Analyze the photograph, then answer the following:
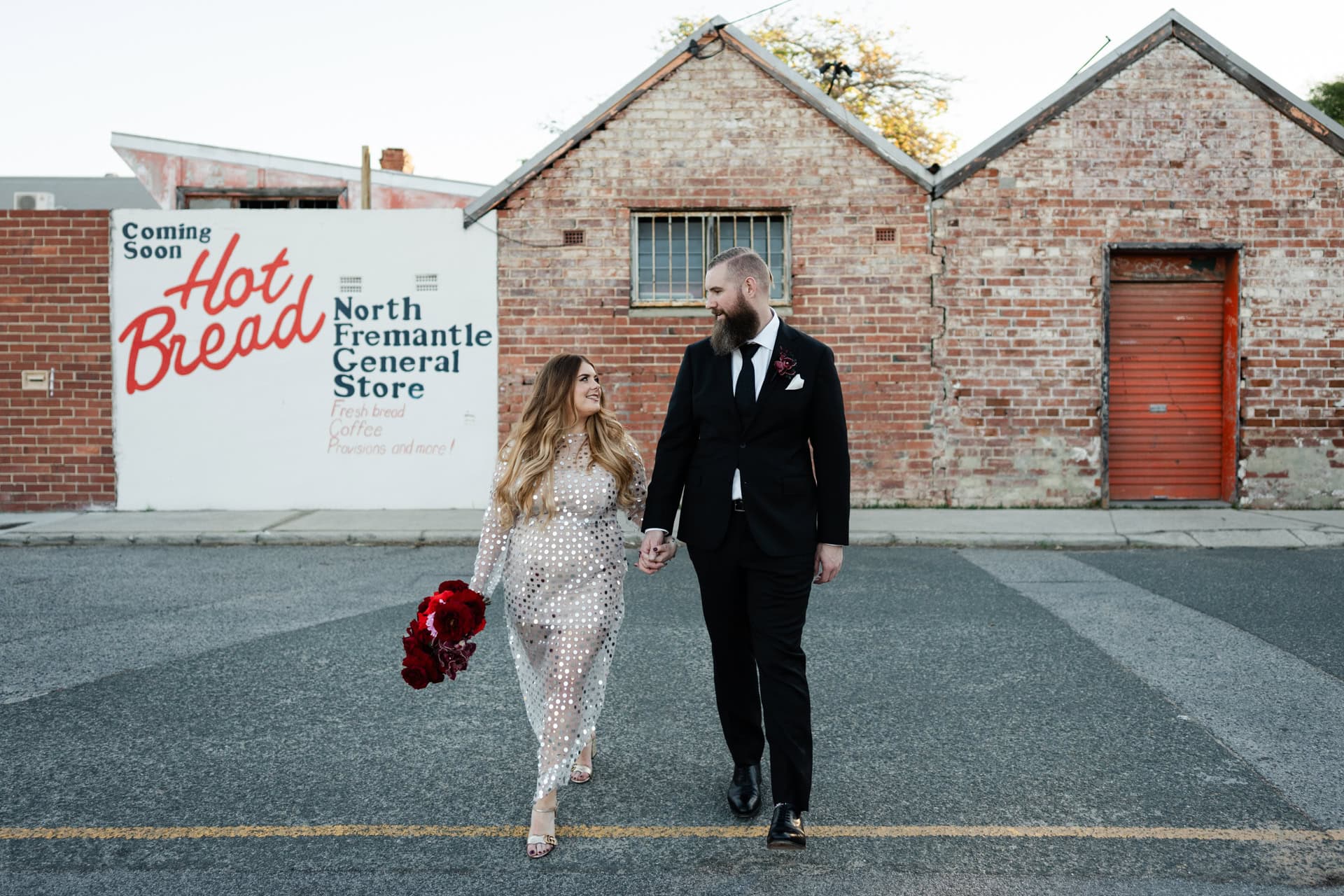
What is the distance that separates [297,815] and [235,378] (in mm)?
9801

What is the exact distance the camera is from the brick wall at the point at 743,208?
12.3m

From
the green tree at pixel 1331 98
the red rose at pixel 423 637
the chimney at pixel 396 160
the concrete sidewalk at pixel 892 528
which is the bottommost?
the concrete sidewalk at pixel 892 528

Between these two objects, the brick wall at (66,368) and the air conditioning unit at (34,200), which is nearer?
the brick wall at (66,368)

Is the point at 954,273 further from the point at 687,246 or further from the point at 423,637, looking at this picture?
the point at 423,637

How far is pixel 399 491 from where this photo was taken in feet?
41.1

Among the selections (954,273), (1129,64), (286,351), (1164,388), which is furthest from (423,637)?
(1129,64)

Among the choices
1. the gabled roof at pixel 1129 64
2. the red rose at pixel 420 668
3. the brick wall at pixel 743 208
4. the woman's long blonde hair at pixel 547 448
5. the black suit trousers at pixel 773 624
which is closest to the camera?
the black suit trousers at pixel 773 624

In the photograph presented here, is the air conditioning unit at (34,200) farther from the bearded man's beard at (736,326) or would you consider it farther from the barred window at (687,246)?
the bearded man's beard at (736,326)

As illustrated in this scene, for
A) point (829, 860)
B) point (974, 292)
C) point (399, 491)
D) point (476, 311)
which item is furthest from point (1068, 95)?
point (829, 860)

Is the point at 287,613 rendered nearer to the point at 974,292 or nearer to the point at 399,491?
the point at 399,491

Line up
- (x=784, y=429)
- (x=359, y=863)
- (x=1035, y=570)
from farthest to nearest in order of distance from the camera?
(x=1035, y=570)
(x=784, y=429)
(x=359, y=863)

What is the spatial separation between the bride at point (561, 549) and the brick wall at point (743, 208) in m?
8.58

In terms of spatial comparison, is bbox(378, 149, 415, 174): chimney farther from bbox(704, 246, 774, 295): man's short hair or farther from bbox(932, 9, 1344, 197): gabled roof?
bbox(704, 246, 774, 295): man's short hair

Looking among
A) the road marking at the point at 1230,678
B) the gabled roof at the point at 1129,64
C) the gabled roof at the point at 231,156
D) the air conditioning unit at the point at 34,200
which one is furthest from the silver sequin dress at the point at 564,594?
the air conditioning unit at the point at 34,200
